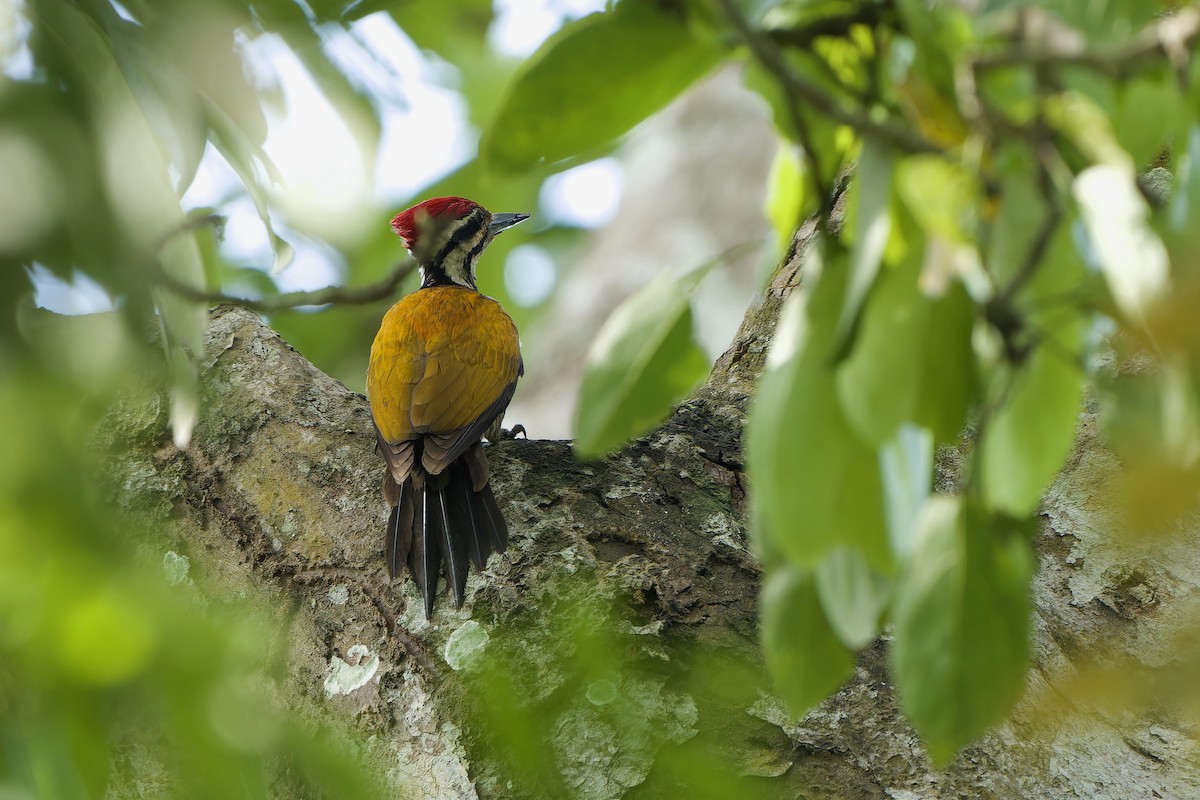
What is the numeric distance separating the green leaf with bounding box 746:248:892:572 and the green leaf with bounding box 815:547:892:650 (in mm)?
63

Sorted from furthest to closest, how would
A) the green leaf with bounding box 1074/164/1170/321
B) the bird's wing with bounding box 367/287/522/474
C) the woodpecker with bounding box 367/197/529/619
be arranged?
the bird's wing with bounding box 367/287/522/474, the woodpecker with bounding box 367/197/529/619, the green leaf with bounding box 1074/164/1170/321

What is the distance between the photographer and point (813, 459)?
925 mm

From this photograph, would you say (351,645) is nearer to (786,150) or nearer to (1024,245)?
A: (786,150)

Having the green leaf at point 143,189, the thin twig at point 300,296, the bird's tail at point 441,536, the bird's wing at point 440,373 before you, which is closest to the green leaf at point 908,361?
the thin twig at point 300,296

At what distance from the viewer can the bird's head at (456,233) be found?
4516mm

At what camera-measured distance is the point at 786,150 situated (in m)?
1.21

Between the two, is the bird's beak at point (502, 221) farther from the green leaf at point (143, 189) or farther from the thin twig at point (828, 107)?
the thin twig at point (828, 107)

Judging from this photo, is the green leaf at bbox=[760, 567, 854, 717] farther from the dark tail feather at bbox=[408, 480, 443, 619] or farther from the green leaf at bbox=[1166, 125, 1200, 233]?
the dark tail feather at bbox=[408, 480, 443, 619]

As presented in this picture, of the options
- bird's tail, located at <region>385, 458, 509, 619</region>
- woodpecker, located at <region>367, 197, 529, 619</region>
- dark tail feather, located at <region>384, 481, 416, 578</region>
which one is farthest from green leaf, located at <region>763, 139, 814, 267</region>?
dark tail feather, located at <region>384, 481, 416, 578</region>

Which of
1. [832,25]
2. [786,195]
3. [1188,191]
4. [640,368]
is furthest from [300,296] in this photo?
[1188,191]

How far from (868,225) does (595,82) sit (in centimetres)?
31

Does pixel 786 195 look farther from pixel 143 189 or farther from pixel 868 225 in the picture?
pixel 143 189

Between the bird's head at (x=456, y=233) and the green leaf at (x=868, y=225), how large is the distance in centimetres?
365

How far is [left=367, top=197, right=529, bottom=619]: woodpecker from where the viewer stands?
2.40m
